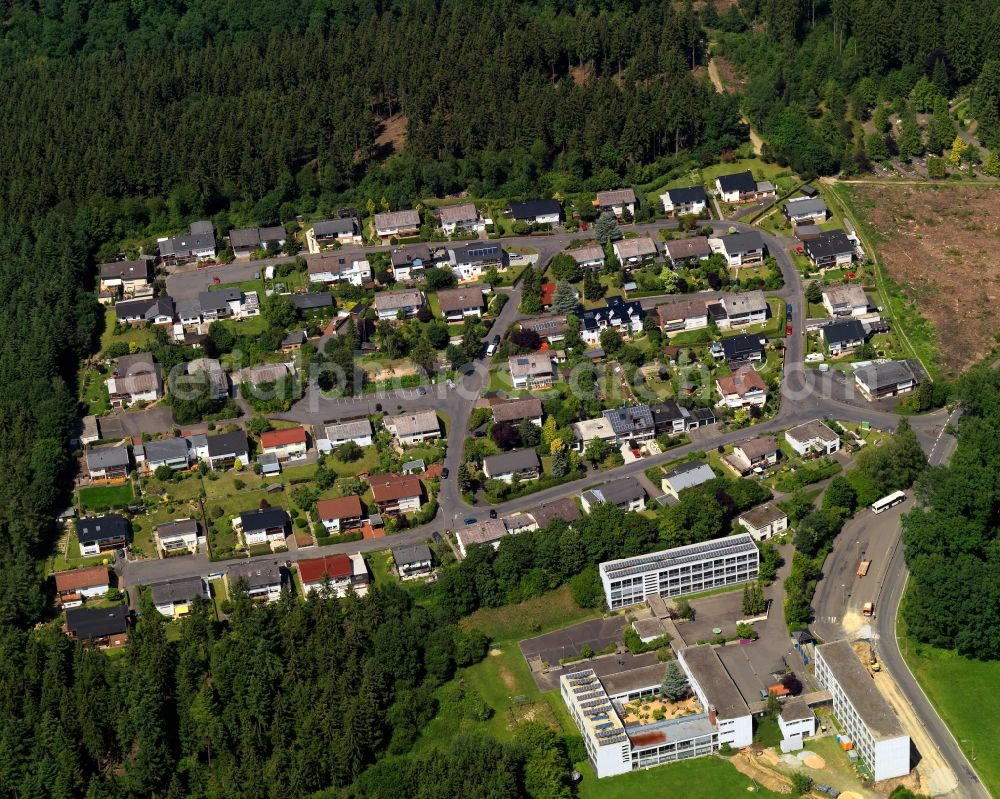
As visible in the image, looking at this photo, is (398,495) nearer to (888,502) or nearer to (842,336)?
(888,502)

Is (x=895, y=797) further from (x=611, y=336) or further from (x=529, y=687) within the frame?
(x=611, y=336)

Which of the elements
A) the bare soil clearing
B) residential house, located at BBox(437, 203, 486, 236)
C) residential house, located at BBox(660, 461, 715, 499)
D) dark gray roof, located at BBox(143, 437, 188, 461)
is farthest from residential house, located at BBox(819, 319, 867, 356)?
dark gray roof, located at BBox(143, 437, 188, 461)

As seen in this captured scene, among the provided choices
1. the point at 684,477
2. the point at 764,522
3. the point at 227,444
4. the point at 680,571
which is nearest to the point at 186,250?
the point at 227,444

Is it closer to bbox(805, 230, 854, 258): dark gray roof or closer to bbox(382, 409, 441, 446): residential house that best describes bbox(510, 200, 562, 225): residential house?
bbox(805, 230, 854, 258): dark gray roof

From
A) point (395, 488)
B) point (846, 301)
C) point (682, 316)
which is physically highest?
point (846, 301)

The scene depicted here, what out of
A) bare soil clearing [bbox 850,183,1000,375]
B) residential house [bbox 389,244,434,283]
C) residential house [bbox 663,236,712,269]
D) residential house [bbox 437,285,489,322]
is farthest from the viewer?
residential house [bbox 389,244,434,283]

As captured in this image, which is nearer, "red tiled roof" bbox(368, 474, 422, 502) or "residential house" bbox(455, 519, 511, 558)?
"residential house" bbox(455, 519, 511, 558)
